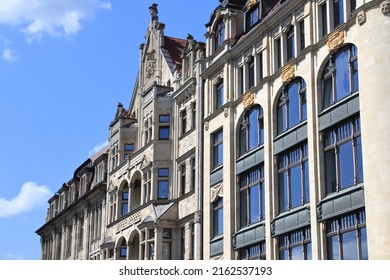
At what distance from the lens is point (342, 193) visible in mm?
33469

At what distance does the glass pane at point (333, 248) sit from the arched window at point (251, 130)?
7.74 m

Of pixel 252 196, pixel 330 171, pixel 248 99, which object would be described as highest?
pixel 248 99

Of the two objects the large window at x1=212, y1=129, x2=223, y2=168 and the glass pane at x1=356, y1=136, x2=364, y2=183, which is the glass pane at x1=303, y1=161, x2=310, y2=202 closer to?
the glass pane at x1=356, y1=136, x2=364, y2=183

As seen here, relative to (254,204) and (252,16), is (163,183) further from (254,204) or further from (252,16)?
(252,16)

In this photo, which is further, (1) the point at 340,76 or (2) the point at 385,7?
(1) the point at 340,76

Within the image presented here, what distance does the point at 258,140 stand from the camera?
4094cm

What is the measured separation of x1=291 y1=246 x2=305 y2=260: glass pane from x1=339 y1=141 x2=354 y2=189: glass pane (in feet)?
12.6

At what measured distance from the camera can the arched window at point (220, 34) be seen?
46.4 metres

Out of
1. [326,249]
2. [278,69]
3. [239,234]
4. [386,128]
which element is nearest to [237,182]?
[239,234]

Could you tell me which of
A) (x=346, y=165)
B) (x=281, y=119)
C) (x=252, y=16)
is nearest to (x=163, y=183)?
(x=252, y=16)

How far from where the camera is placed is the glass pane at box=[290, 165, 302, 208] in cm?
3678

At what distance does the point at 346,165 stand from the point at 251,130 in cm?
886

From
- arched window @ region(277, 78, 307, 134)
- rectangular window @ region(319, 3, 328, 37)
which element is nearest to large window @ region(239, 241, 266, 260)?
arched window @ region(277, 78, 307, 134)

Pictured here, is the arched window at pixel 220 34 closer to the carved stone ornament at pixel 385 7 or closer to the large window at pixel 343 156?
the large window at pixel 343 156
